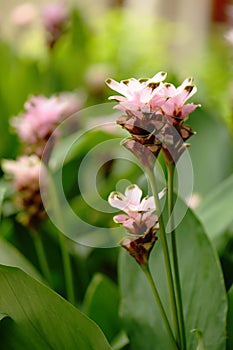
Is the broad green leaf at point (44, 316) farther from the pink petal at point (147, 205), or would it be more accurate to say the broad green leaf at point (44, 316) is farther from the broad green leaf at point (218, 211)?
the broad green leaf at point (218, 211)

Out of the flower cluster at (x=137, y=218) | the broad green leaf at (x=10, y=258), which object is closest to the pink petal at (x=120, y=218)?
the flower cluster at (x=137, y=218)

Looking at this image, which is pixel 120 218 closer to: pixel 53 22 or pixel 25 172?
pixel 25 172

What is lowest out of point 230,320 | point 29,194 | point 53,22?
point 230,320

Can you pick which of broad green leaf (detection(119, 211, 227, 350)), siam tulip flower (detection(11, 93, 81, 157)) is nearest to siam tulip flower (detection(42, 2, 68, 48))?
siam tulip flower (detection(11, 93, 81, 157))

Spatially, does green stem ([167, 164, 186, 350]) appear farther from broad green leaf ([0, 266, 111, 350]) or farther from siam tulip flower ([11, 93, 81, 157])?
siam tulip flower ([11, 93, 81, 157])

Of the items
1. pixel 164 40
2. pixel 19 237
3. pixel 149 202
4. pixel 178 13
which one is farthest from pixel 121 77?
pixel 178 13

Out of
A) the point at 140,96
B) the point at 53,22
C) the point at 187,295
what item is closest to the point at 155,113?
the point at 140,96
